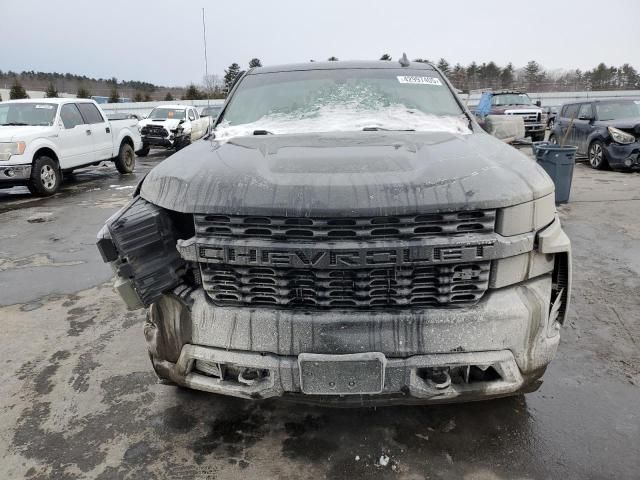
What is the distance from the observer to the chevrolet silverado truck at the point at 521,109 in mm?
18281

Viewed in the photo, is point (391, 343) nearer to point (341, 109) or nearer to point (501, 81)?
point (341, 109)

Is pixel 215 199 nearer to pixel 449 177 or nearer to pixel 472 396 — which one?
pixel 449 177

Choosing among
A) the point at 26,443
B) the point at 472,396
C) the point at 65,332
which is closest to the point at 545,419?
Result: the point at 472,396

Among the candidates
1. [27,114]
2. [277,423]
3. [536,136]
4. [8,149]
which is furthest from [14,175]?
[536,136]

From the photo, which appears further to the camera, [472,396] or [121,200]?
[121,200]

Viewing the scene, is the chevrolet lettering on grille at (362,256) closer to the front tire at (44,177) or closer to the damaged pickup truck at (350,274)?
the damaged pickup truck at (350,274)

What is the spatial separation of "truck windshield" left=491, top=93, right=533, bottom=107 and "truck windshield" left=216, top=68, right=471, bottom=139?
17468 mm

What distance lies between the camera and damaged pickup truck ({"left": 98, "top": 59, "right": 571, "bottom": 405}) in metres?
1.99

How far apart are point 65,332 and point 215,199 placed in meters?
2.57

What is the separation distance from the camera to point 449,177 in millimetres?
2076

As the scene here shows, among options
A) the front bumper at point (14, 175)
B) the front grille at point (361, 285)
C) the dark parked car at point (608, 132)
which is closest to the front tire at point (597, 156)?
the dark parked car at point (608, 132)

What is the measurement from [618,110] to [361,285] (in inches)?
493

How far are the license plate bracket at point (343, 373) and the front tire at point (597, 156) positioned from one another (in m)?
11.9

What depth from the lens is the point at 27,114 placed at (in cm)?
996
